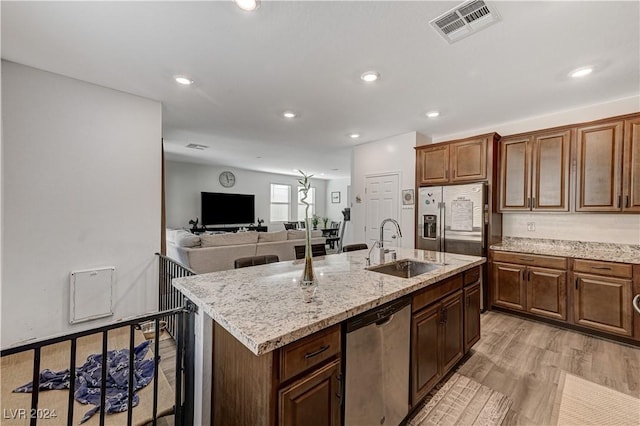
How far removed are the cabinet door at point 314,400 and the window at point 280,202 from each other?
847 centimetres

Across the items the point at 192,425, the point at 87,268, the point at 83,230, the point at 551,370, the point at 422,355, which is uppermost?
the point at 83,230

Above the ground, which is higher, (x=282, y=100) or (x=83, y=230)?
(x=282, y=100)

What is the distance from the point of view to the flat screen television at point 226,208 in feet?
25.1

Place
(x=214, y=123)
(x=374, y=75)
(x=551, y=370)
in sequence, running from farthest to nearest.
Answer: (x=214, y=123), (x=374, y=75), (x=551, y=370)

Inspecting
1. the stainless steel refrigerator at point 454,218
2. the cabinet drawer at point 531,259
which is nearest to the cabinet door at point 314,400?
the stainless steel refrigerator at point 454,218

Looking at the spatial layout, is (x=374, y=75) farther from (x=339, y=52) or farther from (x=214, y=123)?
(x=214, y=123)

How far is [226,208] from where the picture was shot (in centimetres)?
806

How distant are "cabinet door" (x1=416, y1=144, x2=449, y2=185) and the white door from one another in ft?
1.68

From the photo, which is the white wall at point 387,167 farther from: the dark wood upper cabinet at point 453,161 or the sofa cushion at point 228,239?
the sofa cushion at point 228,239

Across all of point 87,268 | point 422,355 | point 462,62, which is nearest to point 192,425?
point 422,355

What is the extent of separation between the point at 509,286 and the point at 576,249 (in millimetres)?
943

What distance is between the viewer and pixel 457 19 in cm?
182

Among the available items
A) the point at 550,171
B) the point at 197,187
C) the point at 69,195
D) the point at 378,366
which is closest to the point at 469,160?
the point at 550,171

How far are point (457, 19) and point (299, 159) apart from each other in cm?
529
